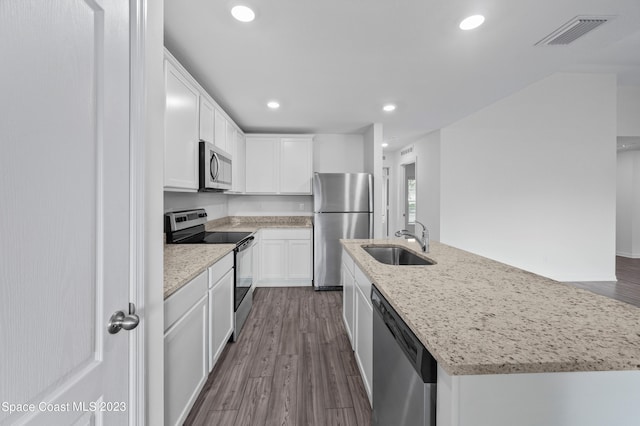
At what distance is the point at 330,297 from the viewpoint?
3650mm

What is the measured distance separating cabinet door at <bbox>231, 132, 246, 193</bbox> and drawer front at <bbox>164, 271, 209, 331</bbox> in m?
2.19

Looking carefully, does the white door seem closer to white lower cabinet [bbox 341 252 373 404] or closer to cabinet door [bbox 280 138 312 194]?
white lower cabinet [bbox 341 252 373 404]

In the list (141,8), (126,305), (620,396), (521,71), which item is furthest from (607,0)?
(126,305)

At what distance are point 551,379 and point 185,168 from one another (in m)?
2.37

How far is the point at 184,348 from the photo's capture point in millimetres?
1433

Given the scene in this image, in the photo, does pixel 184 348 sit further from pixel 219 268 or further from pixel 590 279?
pixel 590 279

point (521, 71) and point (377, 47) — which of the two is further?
Answer: point (521, 71)

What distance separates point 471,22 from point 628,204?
24.6 feet

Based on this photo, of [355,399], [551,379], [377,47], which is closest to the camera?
[551,379]

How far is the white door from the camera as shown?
20.7 inches

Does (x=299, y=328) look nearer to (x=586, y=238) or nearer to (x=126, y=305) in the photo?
(x=126, y=305)

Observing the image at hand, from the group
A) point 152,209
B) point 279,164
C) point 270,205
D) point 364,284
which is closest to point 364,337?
point 364,284

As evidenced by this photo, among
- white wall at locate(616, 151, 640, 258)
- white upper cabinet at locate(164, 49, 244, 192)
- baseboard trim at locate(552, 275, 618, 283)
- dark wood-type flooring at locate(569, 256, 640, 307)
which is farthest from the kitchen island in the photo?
white wall at locate(616, 151, 640, 258)

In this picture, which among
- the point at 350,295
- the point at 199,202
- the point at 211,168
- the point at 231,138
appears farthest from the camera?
the point at 231,138
